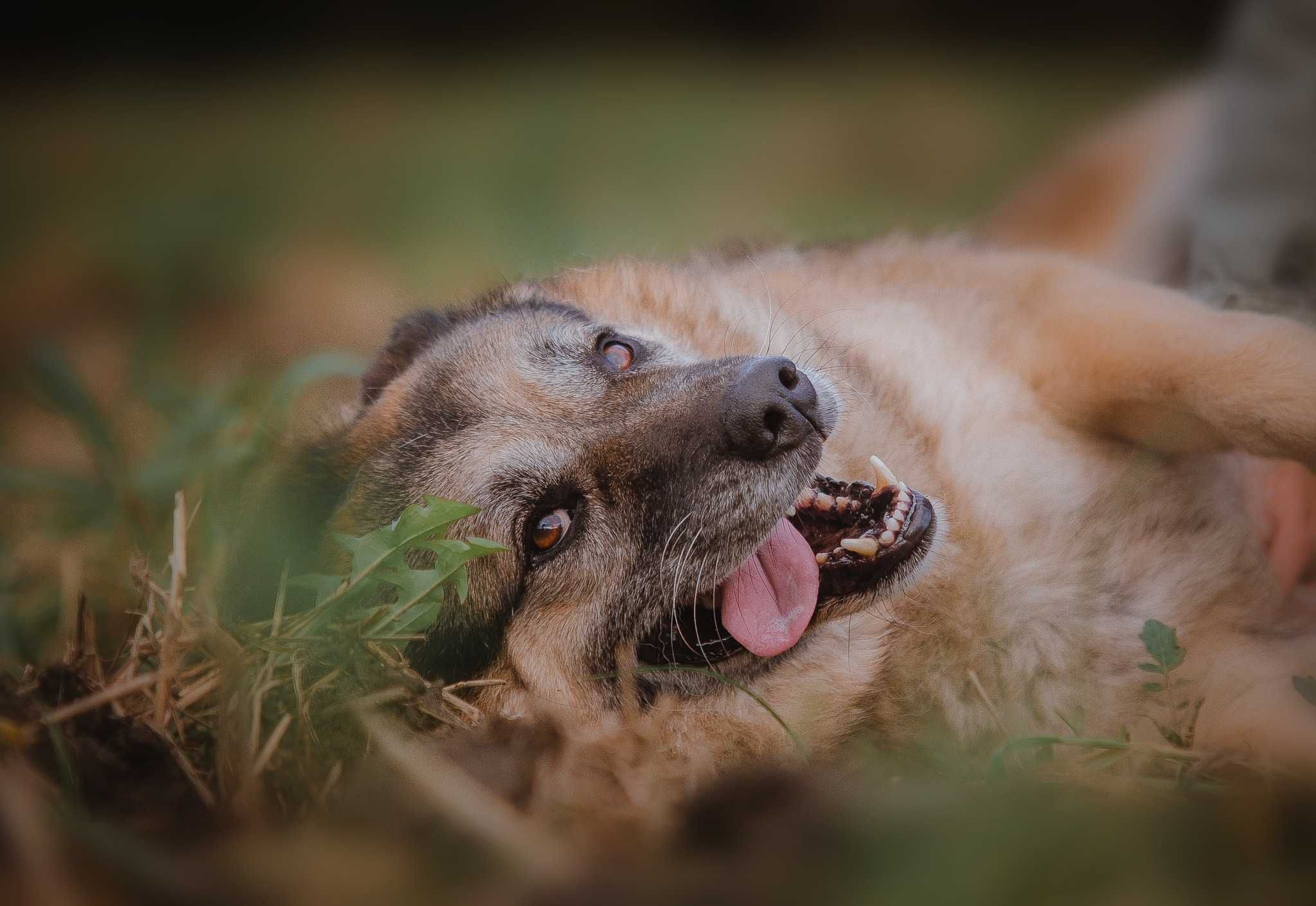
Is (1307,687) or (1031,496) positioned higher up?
(1031,496)

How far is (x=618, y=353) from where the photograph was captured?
271 cm

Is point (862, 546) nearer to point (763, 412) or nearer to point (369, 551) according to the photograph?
point (763, 412)

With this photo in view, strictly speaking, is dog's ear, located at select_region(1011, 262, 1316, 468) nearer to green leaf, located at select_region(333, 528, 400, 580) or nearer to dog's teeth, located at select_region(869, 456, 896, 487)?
dog's teeth, located at select_region(869, 456, 896, 487)

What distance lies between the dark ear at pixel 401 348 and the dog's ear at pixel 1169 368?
1.83 m

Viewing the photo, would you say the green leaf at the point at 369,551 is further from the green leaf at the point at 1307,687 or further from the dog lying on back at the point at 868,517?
the green leaf at the point at 1307,687

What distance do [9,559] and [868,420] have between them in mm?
2871

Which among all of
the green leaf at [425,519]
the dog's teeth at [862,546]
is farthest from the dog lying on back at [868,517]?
the green leaf at [425,519]

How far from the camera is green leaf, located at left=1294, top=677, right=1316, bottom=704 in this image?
185 centimetres

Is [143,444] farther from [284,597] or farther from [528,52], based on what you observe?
[528,52]

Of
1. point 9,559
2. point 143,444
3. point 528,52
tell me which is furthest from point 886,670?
point 528,52

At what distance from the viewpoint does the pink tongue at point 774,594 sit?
2.27 meters

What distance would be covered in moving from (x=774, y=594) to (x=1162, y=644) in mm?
881

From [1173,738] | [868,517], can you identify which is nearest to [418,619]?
[868,517]

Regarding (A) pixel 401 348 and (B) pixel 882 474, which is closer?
(B) pixel 882 474
